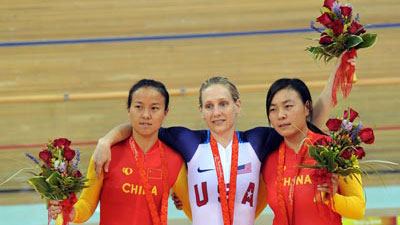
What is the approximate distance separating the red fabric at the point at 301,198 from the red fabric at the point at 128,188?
1.69 feet

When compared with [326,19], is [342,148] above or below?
below

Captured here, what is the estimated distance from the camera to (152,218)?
3.07 meters

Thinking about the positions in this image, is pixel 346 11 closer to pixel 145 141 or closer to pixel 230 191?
pixel 230 191

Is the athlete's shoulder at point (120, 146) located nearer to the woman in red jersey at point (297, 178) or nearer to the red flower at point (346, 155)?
the woman in red jersey at point (297, 178)

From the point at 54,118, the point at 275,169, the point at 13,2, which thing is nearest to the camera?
the point at 275,169

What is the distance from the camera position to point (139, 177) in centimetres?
308

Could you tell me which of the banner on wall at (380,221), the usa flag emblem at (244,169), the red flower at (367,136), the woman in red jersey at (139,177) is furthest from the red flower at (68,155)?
the banner on wall at (380,221)

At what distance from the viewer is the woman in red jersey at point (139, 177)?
3068 mm

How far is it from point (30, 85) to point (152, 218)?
314 cm

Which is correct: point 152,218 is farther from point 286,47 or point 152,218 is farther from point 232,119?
point 286,47

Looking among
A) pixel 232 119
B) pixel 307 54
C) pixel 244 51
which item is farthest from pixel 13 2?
pixel 232 119

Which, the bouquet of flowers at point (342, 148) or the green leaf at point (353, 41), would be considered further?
the green leaf at point (353, 41)

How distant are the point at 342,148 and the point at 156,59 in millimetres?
3440

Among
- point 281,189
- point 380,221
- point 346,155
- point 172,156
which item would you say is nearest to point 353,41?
point 346,155
